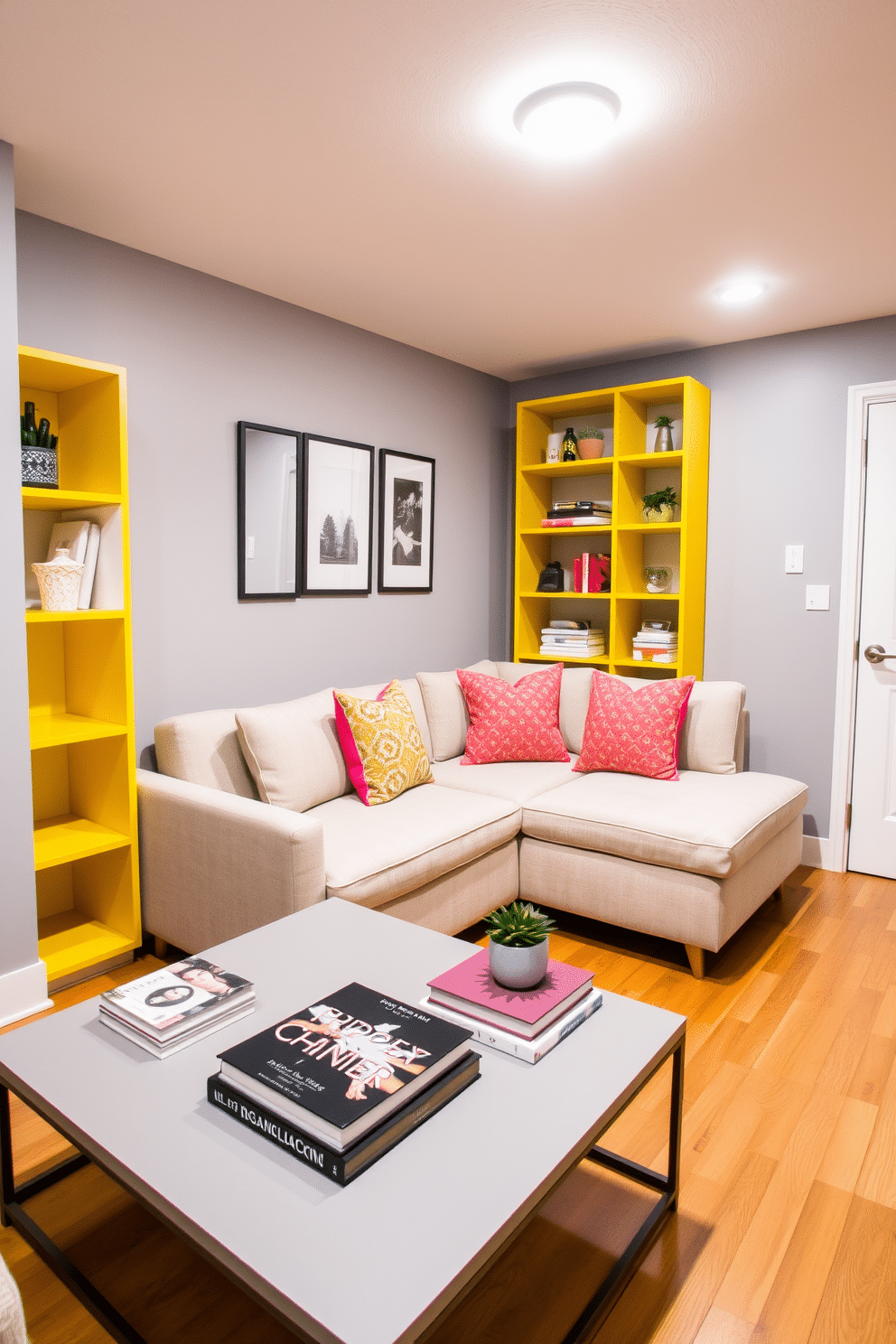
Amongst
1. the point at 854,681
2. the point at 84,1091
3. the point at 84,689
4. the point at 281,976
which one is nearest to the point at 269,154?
the point at 84,689

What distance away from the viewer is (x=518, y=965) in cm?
153

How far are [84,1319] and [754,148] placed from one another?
286 cm

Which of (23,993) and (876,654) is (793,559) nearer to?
(876,654)

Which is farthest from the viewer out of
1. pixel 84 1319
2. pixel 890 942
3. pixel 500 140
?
pixel 890 942

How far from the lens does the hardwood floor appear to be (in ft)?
4.70

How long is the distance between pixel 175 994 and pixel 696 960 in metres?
1.74

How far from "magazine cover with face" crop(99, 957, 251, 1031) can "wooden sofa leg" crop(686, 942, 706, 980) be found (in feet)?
5.24

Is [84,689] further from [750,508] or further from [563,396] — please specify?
[750,508]

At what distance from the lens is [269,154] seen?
2.14m

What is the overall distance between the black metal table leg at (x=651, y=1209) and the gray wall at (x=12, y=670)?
5.35 feet

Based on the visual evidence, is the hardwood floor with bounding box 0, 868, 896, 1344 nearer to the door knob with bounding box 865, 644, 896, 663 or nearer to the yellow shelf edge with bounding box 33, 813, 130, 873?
the yellow shelf edge with bounding box 33, 813, 130, 873

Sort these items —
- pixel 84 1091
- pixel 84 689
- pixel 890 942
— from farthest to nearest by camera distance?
pixel 890 942, pixel 84 689, pixel 84 1091

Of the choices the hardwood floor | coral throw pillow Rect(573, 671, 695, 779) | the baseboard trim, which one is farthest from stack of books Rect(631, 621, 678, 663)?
the hardwood floor

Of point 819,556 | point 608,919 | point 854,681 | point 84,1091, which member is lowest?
point 608,919
